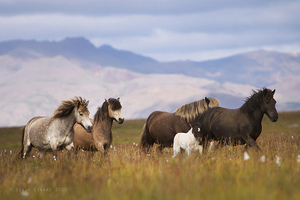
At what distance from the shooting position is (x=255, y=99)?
11430mm

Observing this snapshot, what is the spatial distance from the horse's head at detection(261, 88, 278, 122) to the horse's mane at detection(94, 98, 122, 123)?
14.5 ft

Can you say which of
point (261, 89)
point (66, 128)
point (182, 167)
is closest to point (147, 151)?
point (66, 128)

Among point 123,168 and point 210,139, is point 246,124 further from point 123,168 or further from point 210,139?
point 123,168

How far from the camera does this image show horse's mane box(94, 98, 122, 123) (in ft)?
38.8

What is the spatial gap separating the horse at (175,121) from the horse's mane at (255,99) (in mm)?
1611

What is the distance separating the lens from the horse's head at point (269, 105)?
11039 millimetres

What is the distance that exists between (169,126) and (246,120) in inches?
112

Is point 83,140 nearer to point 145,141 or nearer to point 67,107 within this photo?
point 67,107

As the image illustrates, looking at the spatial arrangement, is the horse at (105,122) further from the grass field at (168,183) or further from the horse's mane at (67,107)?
the grass field at (168,183)

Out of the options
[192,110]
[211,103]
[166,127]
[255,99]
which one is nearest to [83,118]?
[166,127]

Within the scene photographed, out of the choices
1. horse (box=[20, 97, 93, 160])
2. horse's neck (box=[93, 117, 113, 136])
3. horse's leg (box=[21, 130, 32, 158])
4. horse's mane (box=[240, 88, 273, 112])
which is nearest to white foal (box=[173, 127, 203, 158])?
horse's mane (box=[240, 88, 273, 112])

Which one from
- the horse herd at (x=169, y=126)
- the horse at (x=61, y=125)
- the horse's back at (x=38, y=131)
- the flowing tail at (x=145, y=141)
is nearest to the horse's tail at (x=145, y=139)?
the flowing tail at (x=145, y=141)

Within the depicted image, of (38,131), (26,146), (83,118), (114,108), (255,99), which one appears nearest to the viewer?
(83,118)

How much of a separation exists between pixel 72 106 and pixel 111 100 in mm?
1301
